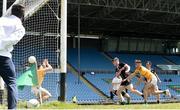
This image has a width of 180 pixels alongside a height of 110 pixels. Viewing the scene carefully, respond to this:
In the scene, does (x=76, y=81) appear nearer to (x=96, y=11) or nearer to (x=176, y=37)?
(x=96, y=11)

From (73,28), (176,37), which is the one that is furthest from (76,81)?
(176,37)

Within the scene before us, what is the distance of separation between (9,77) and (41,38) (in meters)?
10.4

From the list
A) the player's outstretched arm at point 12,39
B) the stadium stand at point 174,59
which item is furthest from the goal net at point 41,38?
the stadium stand at point 174,59

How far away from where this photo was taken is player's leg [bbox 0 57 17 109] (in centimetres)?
671

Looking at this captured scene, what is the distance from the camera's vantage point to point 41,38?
17.1 metres

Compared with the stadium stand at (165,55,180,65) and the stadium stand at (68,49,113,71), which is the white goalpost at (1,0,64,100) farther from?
the stadium stand at (165,55,180,65)

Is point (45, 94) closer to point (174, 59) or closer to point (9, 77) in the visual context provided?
point (9, 77)

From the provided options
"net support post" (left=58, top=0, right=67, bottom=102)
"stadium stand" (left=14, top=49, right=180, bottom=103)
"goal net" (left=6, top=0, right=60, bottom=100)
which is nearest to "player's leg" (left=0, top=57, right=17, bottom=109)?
"net support post" (left=58, top=0, right=67, bottom=102)

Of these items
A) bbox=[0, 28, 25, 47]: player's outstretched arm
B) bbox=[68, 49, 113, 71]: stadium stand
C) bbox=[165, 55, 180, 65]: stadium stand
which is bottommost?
bbox=[165, 55, 180, 65]: stadium stand

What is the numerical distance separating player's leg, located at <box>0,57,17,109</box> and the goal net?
21.3ft

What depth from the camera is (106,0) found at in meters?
28.8

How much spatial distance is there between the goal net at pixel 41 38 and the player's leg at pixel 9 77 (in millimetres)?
6505

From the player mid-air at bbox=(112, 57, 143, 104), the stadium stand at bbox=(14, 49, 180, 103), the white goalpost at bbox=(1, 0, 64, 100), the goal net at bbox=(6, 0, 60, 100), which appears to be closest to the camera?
the white goalpost at bbox=(1, 0, 64, 100)

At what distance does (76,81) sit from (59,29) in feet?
48.0
